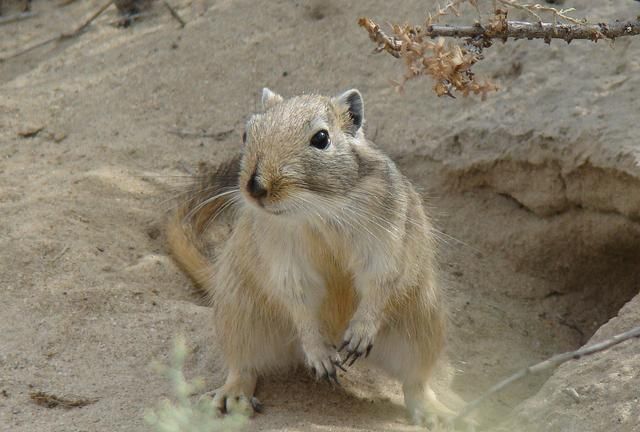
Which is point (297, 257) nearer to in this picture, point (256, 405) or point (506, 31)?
point (256, 405)

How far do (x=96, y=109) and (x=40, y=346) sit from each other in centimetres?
270

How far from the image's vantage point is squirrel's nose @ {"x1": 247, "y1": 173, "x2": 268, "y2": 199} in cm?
395

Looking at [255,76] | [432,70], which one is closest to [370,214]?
[432,70]

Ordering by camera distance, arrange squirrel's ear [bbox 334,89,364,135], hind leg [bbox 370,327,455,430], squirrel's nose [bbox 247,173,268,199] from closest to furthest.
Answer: squirrel's nose [bbox 247,173,268,199]
squirrel's ear [bbox 334,89,364,135]
hind leg [bbox 370,327,455,430]

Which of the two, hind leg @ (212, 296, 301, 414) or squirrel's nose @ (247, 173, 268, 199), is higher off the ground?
squirrel's nose @ (247, 173, 268, 199)

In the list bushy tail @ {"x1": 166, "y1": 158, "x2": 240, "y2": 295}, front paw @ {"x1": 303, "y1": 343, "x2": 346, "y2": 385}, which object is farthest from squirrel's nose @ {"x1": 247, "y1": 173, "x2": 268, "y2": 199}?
bushy tail @ {"x1": 166, "y1": 158, "x2": 240, "y2": 295}

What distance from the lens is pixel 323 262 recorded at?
183 inches

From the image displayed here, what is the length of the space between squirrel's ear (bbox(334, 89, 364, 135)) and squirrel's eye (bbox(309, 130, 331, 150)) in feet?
1.23

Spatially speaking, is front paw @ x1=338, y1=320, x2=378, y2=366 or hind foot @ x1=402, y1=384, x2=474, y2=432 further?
hind foot @ x1=402, y1=384, x2=474, y2=432

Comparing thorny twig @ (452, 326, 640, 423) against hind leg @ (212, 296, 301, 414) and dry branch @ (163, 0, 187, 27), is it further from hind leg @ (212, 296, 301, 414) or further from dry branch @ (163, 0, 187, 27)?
dry branch @ (163, 0, 187, 27)

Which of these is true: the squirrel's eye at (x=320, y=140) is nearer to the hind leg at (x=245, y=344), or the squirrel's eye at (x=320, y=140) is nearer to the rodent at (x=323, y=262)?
the rodent at (x=323, y=262)

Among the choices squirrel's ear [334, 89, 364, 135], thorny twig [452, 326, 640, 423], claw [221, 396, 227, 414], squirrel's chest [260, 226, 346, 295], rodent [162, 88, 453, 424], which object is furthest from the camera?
claw [221, 396, 227, 414]

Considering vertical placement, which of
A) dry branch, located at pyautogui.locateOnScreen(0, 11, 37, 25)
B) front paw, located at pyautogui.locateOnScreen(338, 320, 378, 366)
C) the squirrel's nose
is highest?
the squirrel's nose

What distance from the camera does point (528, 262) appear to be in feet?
21.4
